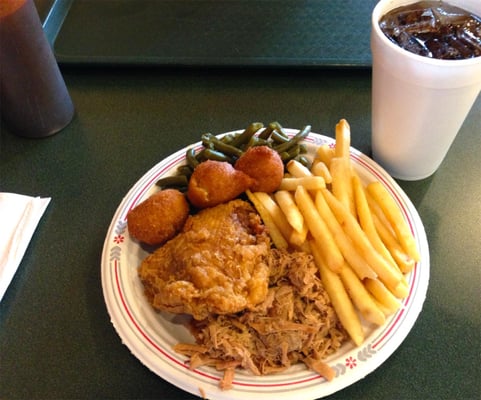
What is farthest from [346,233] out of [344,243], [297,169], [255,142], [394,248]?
[255,142]

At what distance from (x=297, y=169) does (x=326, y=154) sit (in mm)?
132

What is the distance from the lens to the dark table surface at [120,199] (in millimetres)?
1312

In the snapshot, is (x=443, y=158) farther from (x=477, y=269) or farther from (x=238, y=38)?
(x=238, y=38)

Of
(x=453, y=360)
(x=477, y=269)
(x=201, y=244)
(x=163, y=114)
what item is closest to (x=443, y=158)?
(x=477, y=269)

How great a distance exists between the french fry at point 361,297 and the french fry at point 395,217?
→ 19cm

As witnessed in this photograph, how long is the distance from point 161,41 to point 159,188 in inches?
41.2

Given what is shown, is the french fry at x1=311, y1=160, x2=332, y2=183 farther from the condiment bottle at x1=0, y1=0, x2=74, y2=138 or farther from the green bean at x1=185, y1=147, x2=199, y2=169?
the condiment bottle at x1=0, y1=0, x2=74, y2=138

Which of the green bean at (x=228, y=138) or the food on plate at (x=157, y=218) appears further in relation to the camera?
the green bean at (x=228, y=138)

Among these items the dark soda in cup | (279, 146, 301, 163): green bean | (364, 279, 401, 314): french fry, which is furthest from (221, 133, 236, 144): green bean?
(364, 279, 401, 314): french fry

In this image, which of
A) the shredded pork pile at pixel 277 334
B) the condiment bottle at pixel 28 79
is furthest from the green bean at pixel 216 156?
the condiment bottle at pixel 28 79

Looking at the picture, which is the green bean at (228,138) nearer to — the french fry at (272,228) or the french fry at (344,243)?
the french fry at (272,228)

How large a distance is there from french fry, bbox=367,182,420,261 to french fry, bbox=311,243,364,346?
237 mm

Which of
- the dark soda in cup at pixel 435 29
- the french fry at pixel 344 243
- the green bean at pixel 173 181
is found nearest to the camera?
the french fry at pixel 344 243

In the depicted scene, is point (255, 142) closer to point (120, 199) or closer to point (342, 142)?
point (342, 142)
